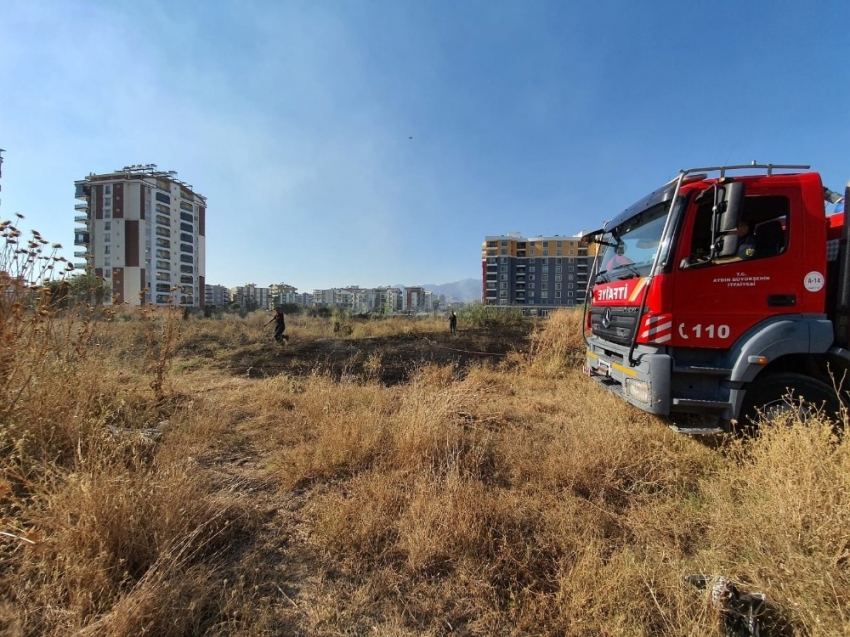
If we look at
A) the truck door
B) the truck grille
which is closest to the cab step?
the truck door

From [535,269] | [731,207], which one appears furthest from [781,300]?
[535,269]

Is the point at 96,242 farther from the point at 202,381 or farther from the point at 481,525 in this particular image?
the point at 481,525

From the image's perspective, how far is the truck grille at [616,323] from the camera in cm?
417

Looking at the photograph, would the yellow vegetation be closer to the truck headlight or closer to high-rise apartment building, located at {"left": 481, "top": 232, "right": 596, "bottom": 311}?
the truck headlight

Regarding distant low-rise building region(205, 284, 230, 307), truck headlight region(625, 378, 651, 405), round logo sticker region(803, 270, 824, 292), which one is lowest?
truck headlight region(625, 378, 651, 405)

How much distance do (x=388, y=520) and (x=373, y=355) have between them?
843 cm

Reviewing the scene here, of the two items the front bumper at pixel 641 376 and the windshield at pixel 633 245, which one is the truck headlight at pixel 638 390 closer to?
the front bumper at pixel 641 376

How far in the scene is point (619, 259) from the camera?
16.9ft

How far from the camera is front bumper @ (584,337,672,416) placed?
12.1ft

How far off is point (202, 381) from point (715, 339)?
8909mm

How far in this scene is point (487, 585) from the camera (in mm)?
2174

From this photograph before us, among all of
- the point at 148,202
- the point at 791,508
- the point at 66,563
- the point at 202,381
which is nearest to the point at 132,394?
the point at 202,381

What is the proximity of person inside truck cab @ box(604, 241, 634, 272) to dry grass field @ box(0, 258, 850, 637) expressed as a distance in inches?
81.8

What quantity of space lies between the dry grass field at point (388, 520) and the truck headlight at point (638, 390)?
0.40 m
